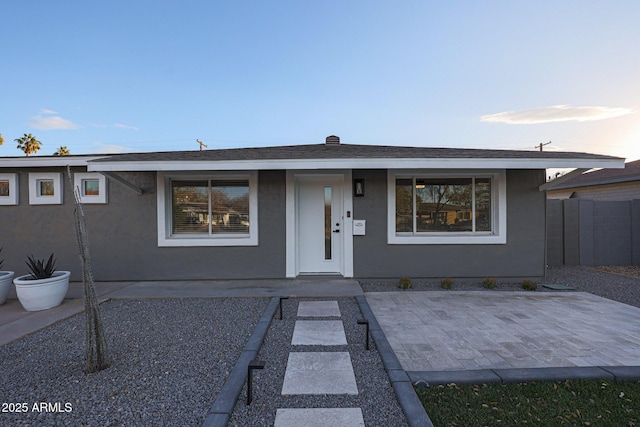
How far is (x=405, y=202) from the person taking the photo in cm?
637

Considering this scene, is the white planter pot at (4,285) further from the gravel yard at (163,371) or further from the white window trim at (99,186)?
the white window trim at (99,186)

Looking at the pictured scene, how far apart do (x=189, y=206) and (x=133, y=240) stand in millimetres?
1386

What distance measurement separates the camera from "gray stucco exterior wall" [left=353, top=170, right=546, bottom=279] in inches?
245

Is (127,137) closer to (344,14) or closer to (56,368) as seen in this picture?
→ (344,14)

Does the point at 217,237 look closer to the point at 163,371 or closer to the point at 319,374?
the point at 163,371

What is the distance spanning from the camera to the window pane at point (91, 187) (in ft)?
20.8

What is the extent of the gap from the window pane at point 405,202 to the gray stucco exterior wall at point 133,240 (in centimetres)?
254

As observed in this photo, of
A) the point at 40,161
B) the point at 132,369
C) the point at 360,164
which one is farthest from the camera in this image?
the point at 40,161

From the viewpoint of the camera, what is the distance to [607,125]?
11055 millimetres

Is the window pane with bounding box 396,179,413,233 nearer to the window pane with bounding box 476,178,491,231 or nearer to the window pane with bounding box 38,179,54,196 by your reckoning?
the window pane with bounding box 476,178,491,231

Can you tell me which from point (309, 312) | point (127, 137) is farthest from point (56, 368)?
point (127, 137)

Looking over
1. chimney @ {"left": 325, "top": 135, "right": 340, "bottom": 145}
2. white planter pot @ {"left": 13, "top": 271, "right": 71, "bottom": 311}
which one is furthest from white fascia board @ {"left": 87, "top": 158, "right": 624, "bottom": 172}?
chimney @ {"left": 325, "top": 135, "right": 340, "bottom": 145}

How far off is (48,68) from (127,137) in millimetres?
11822

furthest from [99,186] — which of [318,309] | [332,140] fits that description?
[332,140]
